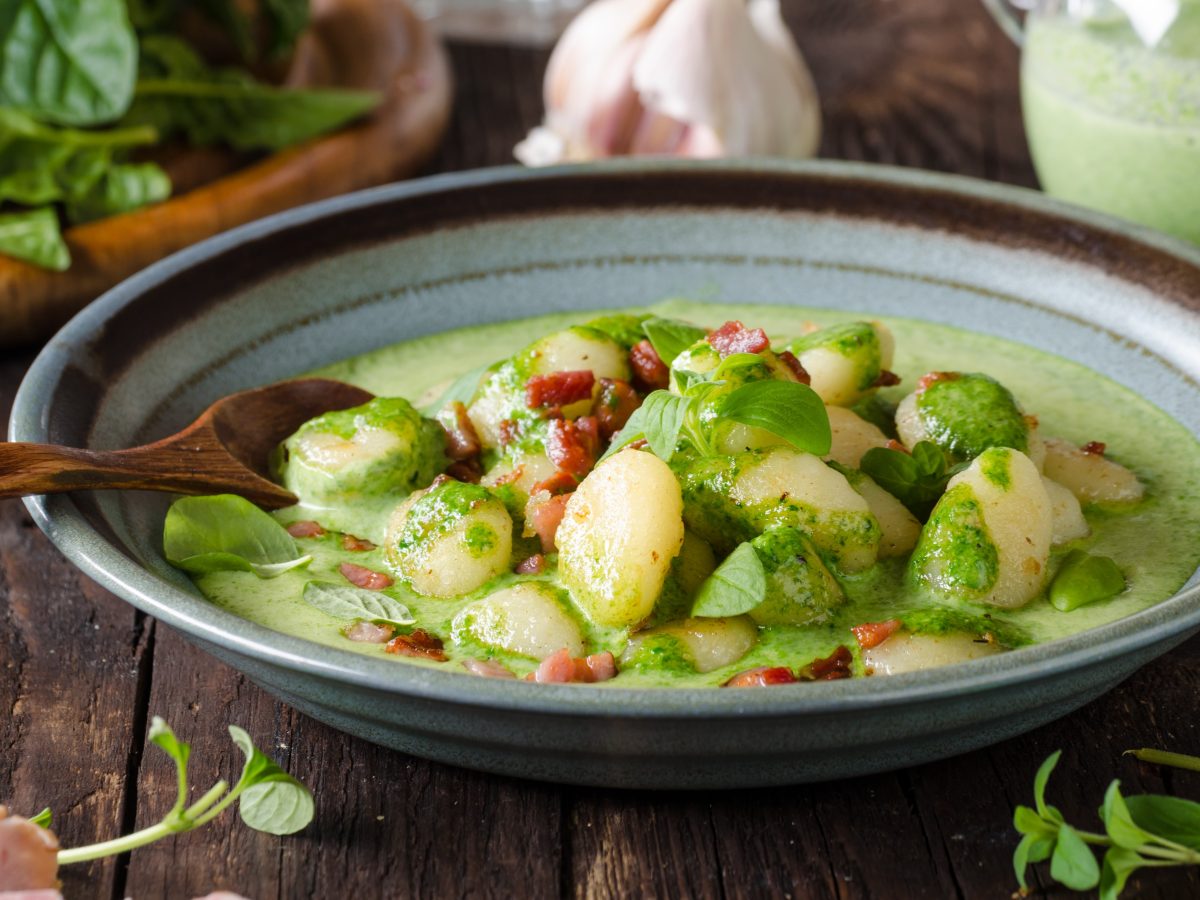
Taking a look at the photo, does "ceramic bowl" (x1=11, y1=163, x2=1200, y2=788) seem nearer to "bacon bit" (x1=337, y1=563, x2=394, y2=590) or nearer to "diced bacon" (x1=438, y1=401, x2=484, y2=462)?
"bacon bit" (x1=337, y1=563, x2=394, y2=590)

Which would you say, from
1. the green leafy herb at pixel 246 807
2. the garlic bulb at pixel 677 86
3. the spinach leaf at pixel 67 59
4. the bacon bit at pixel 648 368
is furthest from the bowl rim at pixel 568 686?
the garlic bulb at pixel 677 86


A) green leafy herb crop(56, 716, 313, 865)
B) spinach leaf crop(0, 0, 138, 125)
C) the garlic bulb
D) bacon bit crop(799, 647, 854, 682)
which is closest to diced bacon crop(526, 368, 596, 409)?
bacon bit crop(799, 647, 854, 682)

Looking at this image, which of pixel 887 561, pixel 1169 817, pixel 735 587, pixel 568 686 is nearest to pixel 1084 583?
pixel 887 561

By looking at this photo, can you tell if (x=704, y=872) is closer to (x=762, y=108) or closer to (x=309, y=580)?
(x=309, y=580)

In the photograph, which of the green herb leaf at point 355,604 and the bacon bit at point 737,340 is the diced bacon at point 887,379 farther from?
the green herb leaf at point 355,604

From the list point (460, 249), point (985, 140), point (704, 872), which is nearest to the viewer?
point (704, 872)

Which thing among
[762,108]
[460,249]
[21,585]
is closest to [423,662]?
[21,585]
